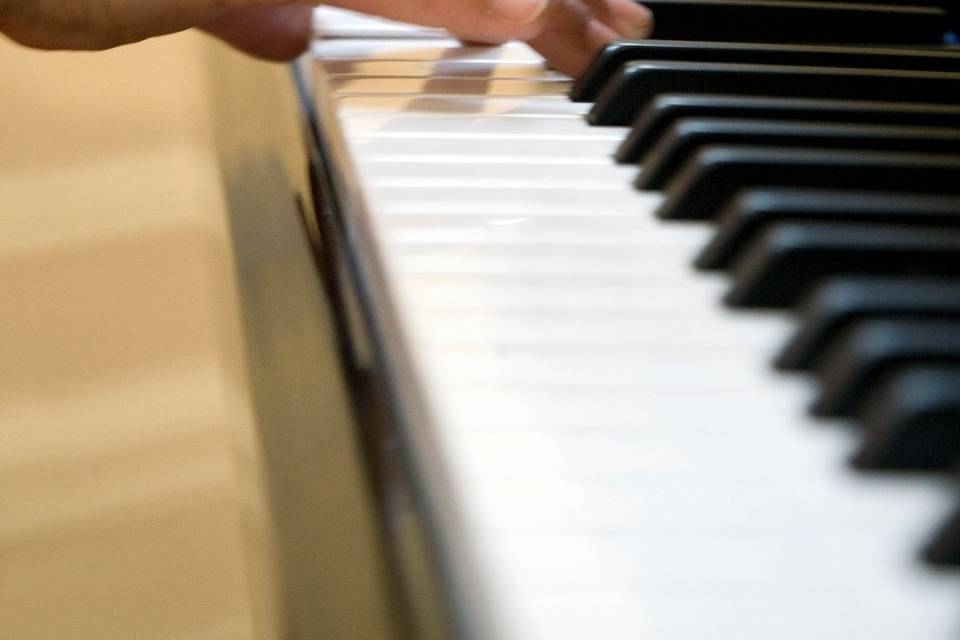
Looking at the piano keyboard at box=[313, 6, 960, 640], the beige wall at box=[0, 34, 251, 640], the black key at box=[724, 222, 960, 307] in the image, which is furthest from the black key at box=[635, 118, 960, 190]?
the beige wall at box=[0, 34, 251, 640]

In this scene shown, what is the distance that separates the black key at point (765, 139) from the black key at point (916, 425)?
224 millimetres

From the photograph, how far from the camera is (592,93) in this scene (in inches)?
25.9

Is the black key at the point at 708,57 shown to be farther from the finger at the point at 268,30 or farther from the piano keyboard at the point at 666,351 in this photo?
the finger at the point at 268,30

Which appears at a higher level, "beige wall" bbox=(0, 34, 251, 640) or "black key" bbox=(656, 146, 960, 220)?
"black key" bbox=(656, 146, 960, 220)

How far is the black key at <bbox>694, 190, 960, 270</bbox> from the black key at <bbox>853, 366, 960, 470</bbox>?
129mm

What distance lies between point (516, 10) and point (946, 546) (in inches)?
18.9

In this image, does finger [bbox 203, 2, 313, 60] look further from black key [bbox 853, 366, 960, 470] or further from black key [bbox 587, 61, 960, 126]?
black key [bbox 853, 366, 960, 470]

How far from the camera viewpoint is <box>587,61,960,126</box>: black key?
2.02 feet

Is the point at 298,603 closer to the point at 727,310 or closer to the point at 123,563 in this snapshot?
the point at 123,563

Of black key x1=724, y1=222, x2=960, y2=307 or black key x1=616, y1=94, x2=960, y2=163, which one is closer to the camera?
black key x1=724, y1=222, x2=960, y2=307

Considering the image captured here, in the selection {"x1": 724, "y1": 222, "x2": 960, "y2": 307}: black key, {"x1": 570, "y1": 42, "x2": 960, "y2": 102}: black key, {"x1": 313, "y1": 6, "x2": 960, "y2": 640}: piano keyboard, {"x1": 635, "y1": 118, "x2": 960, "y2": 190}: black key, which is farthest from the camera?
{"x1": 570, "y1": 42, "x2": 960, "y2": 102}: black key

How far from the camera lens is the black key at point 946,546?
0.30m

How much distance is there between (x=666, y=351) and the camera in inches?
15.8

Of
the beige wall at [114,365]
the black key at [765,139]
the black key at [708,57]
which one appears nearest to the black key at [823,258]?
the black key at [765,139]
